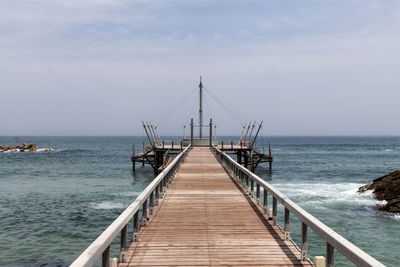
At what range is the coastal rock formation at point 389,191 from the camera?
22453 mm

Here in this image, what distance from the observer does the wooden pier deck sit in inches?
250

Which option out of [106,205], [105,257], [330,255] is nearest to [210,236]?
[105,257]

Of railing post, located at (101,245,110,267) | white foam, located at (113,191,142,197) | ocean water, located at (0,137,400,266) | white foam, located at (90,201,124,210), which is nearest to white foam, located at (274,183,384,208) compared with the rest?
ocean water, located at (0,137,400,266)

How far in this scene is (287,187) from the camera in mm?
34719

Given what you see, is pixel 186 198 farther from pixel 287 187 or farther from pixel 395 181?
pixel 287 187

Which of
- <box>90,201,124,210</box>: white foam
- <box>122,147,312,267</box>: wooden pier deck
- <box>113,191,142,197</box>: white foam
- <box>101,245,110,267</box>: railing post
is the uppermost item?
<box>101,245,110,267</box>: railing post

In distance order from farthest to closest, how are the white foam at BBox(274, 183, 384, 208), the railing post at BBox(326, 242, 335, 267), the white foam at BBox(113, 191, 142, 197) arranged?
1. the white foam at BBox(113, 191, 142, 197)
2. the white foam at BBox(274, 183, 384, 208)
3. the railing post at BBox(326, 242, 335, 267)

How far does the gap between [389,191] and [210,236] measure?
22066 millimetres

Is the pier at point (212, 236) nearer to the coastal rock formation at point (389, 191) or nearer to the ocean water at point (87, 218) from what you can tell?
the ocean water at point (87, 218)

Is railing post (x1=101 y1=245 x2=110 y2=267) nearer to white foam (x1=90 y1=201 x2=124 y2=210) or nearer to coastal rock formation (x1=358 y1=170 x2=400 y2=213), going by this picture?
white foam (x1=90 y1=201 x2=124 y2=210)

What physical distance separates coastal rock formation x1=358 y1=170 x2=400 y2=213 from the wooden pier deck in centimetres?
1417

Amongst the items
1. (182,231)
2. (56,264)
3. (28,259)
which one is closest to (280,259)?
(182,231)

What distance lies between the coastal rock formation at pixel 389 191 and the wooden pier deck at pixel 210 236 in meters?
14.2

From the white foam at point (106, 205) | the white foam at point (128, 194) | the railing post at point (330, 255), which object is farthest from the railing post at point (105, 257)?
the white foam at point (128, 194)
